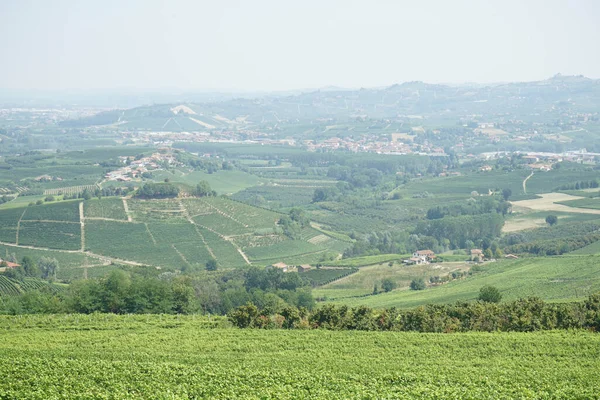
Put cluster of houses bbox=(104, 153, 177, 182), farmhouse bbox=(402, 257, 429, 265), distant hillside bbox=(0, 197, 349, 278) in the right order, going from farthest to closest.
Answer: cluster of houses bbox=(104, 153, 177, 182) → distant hillside bbox=(0, 197, 349, 278) → farmhouse bbox=(402, 257, 429, 265)

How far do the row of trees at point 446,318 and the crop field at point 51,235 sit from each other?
4376 cm

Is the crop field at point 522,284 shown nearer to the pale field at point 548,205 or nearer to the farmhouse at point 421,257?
the farmhouse at point 421,257

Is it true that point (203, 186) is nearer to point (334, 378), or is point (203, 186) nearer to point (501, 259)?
point (501, 259)

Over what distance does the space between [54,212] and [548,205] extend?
228ft

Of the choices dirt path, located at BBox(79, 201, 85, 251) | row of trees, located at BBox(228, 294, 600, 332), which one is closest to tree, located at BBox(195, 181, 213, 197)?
dirt path, located at BBox(79, 201, 85, 251)

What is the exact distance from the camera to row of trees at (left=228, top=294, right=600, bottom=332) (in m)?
42.6

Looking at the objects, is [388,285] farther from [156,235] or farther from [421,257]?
[156,235]

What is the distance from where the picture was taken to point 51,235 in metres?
86.3

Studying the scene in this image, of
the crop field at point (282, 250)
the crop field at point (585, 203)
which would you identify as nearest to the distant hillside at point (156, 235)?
the crop field at point (282, 250)

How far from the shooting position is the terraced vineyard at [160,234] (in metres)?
84.4

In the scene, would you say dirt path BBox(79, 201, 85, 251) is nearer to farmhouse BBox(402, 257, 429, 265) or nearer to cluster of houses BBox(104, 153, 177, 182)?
cluster of houses BBox(104, 153, 177, 182)

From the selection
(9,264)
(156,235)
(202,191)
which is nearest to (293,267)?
(156,235)

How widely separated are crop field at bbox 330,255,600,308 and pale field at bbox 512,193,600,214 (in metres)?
33.9

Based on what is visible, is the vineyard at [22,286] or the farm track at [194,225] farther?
the farm track at [194,225]
